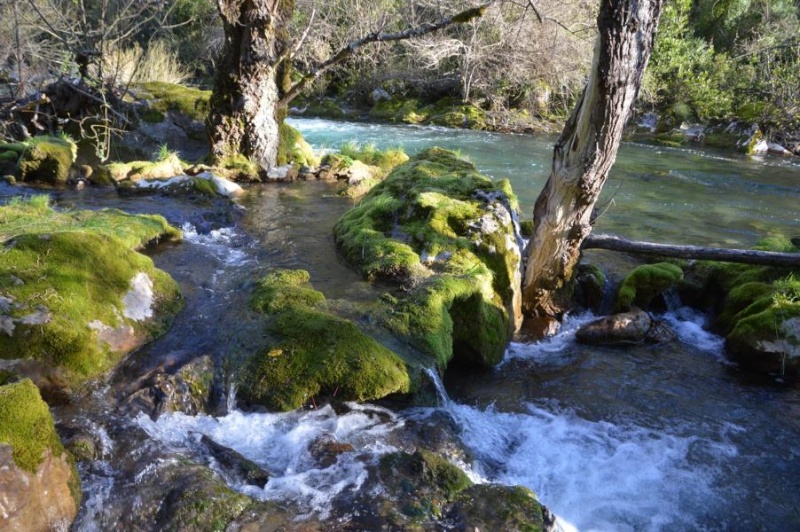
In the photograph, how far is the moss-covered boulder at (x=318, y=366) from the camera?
156 inches

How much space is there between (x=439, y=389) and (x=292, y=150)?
852 centimetres

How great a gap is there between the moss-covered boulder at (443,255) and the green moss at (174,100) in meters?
7.10

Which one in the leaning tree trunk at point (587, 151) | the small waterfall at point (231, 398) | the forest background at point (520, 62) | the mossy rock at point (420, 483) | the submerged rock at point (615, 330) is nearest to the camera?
the mossy rock at point (420, 483)

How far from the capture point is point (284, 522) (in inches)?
112

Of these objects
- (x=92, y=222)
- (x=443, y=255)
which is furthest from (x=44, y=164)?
(x=443, y=255)

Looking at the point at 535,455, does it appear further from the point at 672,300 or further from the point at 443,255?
the point at 672,300

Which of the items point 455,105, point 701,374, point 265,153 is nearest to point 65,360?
point 701,374

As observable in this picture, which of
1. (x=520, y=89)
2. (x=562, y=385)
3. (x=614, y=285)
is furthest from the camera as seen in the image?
(x=520, y=89)

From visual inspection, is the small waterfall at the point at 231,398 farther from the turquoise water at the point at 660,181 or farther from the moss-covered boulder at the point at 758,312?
the moss-covered boulder at the point at 758,312

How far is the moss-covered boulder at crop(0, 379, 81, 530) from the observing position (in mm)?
2553

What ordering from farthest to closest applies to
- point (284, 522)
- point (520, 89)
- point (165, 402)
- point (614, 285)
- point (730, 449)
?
point (520, 89) < point (614, 285) < point (730, 449) < point (165, 402) < point (284, 522)

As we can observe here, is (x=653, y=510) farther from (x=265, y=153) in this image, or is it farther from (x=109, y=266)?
(x=265, y=153)

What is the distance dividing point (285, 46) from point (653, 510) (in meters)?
9.39

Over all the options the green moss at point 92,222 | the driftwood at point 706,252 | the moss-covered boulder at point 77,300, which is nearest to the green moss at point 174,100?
the green moss at point 92,222
